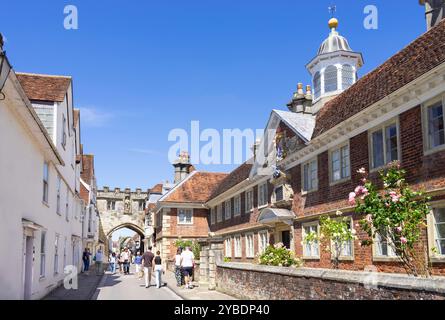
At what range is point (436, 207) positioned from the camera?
1268 cm

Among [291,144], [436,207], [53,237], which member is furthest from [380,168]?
[53,237]

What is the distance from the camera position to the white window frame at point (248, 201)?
29211mm

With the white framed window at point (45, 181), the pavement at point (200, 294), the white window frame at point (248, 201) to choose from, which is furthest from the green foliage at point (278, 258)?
the white window frame at point (248, 201)

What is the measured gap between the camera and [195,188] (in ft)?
144

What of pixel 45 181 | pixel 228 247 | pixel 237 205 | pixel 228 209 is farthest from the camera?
pixel 228 209

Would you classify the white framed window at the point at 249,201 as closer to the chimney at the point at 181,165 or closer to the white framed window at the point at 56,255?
the white framed window at the point at 56,255

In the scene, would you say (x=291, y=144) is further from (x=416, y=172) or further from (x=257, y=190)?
(x=416, y=172)

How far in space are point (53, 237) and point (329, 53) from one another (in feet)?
51.9

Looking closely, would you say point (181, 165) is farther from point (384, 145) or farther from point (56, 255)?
point (384, 145)

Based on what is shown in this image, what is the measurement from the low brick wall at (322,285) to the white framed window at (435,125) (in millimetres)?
5105

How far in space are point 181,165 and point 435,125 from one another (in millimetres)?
40654

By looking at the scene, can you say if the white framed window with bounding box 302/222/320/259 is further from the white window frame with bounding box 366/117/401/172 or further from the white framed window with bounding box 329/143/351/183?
the white window frame with bounding box 366/117/401/172

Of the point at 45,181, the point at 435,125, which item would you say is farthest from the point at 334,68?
the point at 45,181

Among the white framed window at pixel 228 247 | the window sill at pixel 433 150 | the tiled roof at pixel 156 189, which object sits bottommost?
the white framed window at pixel 228 247
